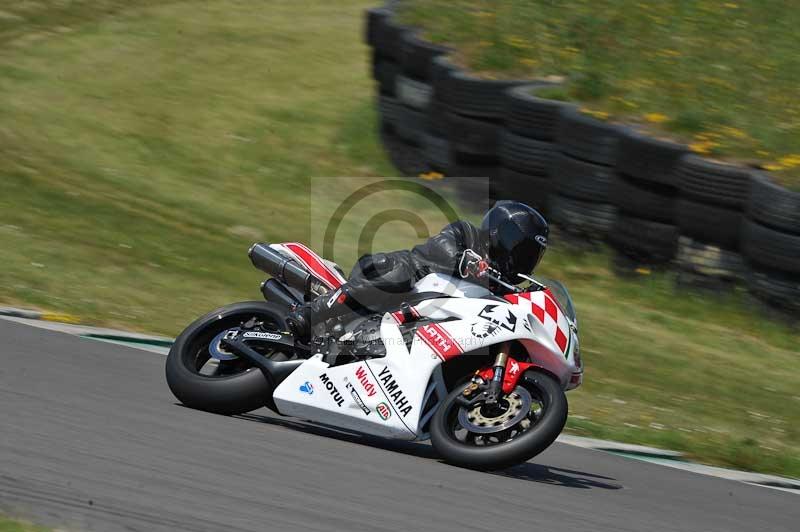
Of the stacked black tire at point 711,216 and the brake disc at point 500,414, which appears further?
the stacked black tire at point 711,216

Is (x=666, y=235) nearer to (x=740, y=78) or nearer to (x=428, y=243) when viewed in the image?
(x=740, y=78)

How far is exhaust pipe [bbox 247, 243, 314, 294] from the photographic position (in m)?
6.45

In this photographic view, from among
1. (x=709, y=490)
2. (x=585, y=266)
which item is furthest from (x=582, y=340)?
(x=709, y=490)

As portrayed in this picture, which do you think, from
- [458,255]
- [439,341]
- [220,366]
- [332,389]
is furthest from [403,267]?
[220,366]

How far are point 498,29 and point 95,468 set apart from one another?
10.7 m

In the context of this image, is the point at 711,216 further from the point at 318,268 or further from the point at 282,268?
the point at 282,268

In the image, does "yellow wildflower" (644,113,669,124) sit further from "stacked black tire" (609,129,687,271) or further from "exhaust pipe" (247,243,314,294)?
"exhaust pipe" (247,243,314,294)

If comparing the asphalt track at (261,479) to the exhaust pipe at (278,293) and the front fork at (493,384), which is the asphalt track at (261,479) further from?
the exhaust pipe at (278,293)

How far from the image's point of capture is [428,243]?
606 cm

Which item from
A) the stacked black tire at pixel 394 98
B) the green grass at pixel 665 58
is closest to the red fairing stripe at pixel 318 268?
the green grass at pixel 665 58

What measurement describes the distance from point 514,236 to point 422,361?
78 cm

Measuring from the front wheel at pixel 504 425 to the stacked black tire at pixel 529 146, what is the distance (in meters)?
6.64

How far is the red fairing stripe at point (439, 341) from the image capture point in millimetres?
5723

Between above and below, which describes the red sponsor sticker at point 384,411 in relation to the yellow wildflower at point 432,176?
above
